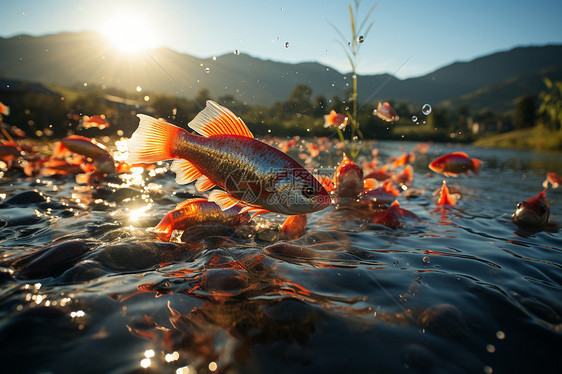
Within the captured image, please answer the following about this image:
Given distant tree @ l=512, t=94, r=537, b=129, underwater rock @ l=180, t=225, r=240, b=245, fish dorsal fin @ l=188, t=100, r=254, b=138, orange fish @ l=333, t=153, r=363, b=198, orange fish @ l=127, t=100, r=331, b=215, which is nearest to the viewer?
orange fish @ l=127, t=100, r=331, b=215

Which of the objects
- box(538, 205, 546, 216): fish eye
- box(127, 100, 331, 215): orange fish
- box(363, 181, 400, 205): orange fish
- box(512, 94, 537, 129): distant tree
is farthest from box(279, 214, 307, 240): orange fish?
box(512, 94, 537, 129): distant tree

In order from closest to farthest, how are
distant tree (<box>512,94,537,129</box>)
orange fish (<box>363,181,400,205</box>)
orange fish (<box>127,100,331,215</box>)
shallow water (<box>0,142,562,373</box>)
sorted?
shallow water (<box>0,142,562,373</box>) → orange fish (<box>127,100,331,215</box>) → orange fish (<box>363,181,400,205</box>) → distant tree (<box>512,94,537,129</box>)

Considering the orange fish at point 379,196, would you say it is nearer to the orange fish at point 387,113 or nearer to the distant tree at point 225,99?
the orange fish at point 387,113

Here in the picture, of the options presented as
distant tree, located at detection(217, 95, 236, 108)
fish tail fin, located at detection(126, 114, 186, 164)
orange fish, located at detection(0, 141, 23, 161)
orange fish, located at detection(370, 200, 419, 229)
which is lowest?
orange fish, located at detection(370, 200, 419, 229)

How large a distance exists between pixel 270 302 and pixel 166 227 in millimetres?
1848

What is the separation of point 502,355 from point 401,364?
65 centimetres

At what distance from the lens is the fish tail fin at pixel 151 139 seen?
2.63 metres

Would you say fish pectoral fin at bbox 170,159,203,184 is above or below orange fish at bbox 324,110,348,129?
below

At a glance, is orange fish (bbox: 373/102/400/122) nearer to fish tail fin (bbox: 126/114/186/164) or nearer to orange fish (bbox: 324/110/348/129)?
orange fish (bbox: 324/110/348/129)

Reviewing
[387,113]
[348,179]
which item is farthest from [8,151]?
[387,113]

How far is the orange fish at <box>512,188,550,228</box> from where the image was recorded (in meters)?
4.64

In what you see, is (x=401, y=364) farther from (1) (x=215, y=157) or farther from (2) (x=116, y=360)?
(1) (x=215, y=157)

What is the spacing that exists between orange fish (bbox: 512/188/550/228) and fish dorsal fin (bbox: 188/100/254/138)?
191 inches

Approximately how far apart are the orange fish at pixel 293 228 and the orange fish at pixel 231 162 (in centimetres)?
116
